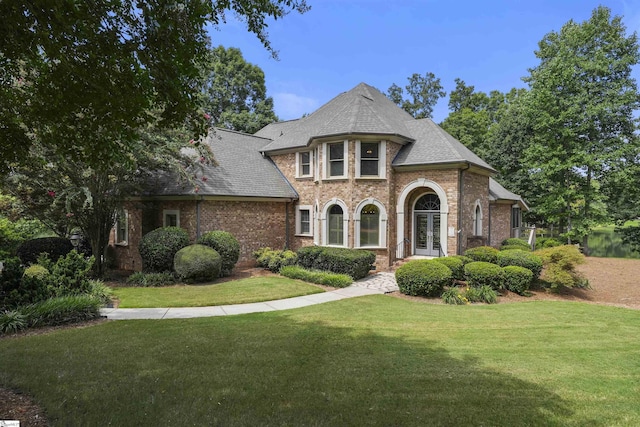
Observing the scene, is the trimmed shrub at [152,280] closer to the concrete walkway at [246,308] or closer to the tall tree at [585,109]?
the concrete walkway at [246,308]

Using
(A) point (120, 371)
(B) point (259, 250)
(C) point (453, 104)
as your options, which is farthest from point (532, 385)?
(C) point (453, 104)

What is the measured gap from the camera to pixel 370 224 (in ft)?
52.0

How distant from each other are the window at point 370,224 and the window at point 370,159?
1.25m

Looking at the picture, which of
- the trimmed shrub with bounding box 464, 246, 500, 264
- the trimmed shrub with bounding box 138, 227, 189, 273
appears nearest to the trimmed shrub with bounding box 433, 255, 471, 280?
the trimmed shrub with bounding box 464, 246, 500, 264

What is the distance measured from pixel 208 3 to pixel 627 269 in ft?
76.7

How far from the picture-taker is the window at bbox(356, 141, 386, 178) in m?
15.6

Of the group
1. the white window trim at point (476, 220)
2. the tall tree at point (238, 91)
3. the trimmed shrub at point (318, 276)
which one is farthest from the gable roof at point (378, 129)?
the tall tree at point (238, 91)

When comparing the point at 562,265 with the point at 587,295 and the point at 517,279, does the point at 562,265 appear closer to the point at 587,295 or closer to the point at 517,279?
the point at 587,295

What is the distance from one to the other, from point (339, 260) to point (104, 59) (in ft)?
36.7

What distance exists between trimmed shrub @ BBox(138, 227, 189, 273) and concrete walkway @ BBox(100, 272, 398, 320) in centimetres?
409

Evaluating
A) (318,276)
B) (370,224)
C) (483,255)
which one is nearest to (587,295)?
(483,255)

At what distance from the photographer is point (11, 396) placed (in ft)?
14.4

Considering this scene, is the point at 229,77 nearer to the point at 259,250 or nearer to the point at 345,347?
the point at 259,250

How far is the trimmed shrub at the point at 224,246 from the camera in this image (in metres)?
13.9
